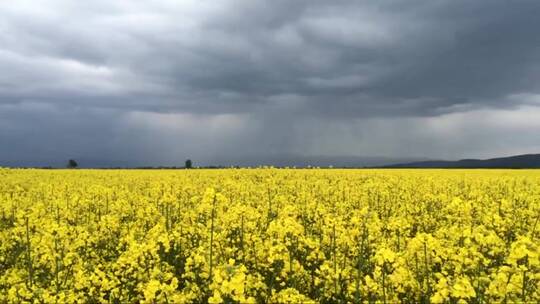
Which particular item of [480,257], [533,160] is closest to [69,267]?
[480,257]

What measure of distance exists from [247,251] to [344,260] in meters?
1.69

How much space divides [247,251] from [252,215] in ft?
3.80

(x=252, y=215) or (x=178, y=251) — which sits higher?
(x=252, y=215)

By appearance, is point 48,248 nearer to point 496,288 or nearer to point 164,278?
point 164,278

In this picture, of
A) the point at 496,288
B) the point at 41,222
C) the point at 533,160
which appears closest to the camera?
the point at 496,288

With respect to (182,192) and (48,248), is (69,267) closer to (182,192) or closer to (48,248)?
(48,248)

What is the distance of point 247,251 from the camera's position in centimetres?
760

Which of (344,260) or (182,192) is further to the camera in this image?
(182,192)

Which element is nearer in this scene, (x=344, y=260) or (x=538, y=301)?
(x=538, y=301)

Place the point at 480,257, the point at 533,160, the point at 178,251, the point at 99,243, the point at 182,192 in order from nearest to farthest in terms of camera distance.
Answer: the point at 480,257 → the point at 178,251 → the point at 99,243 → the point at 182,192 → the point at 533,160

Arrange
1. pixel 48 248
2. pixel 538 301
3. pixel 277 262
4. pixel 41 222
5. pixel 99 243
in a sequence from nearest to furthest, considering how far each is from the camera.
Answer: pixel 538 301 → pixel 277 262 → pixel 48 248 → pixel 41 222 → pixel 99 243

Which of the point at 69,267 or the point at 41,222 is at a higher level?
the point at 41,222

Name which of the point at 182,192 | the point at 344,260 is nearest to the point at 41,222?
the point at 344,260

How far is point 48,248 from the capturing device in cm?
752
